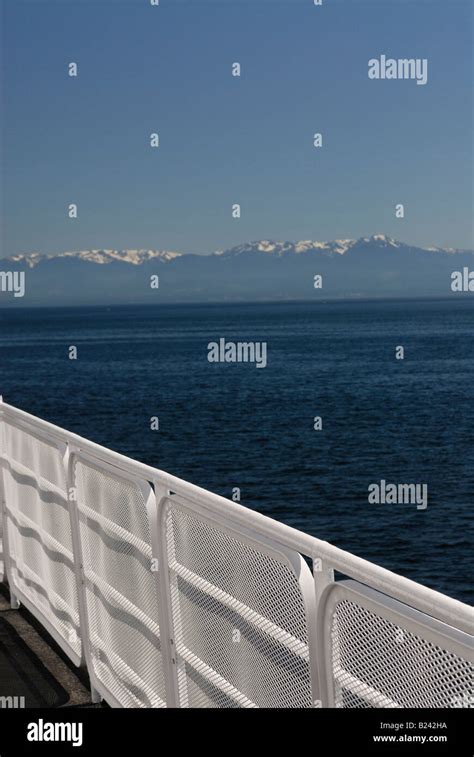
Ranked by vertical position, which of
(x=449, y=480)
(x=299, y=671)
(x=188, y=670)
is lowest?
(x=449, y=480)

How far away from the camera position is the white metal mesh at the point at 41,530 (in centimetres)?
554

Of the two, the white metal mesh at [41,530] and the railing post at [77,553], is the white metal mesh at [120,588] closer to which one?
the railing post at [77,553]

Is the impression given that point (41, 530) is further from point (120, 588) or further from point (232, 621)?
point (232, 621)

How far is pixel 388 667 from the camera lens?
8.39 ft

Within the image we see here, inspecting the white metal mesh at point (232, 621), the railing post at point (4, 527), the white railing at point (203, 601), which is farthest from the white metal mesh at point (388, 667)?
the railing post at point (4, 527)

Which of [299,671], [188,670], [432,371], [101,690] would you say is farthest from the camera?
[432,371]

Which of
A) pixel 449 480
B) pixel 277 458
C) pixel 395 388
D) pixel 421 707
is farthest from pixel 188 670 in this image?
pixel 395 388

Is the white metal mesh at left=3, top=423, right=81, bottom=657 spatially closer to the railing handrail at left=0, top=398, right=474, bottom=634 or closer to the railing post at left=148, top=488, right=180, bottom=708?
the railing handrail at left=0, top=398, right=474, bottom=634

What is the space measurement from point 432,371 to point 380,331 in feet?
240

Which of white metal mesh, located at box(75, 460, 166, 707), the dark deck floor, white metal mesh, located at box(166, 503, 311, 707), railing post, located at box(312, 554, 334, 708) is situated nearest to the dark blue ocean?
the dark deck floor

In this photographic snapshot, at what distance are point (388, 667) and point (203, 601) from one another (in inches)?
49.3

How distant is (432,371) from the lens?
305 feet

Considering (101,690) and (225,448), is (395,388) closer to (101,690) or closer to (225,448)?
(225,448)

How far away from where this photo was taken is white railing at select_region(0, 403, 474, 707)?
8.18 feet
